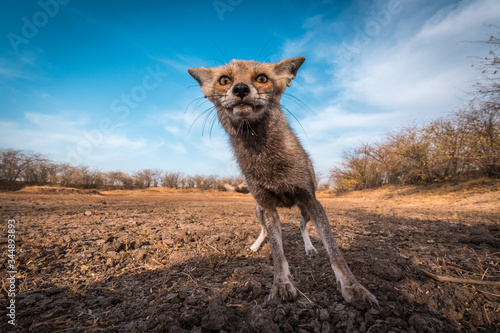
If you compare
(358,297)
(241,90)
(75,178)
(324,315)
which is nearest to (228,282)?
(324,315)

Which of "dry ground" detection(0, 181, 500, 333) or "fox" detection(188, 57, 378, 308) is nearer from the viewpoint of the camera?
"dry ground" detection(0, 181, 500, 333)

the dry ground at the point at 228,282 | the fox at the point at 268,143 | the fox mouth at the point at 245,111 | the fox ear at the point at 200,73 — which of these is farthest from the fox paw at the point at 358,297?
the fox ear at the point at 200,73

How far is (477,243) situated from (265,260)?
374 cm

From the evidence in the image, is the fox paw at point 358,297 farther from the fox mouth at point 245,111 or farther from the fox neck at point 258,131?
the fox mouth at point 245,111

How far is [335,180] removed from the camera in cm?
2611

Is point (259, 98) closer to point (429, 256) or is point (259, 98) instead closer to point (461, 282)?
point (461, 282)

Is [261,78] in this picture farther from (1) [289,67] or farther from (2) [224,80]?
(1) [289,67]

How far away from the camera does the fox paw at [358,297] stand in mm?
2084

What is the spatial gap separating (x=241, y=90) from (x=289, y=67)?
47.1 inches

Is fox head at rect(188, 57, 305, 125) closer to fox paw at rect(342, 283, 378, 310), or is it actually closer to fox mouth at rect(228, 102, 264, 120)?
fox mouth at rect(228, 102, 264, 120)

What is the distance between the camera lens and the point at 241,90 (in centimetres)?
267

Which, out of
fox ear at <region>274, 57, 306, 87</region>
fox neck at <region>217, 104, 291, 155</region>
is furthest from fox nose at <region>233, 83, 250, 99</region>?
fox ear at <region>274, 57, 306, 87</region>

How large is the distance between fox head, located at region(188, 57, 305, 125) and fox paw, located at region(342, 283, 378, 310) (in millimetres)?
2221

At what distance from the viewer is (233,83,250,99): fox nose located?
2.66 m
